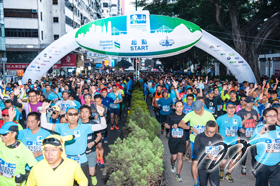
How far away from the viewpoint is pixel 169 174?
6848mm

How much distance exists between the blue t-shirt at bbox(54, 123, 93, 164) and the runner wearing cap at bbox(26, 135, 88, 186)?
1.70 m

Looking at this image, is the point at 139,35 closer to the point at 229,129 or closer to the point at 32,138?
the point at 229,129

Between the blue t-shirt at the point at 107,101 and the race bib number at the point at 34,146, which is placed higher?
the blue t-shirt at the point at 107,101

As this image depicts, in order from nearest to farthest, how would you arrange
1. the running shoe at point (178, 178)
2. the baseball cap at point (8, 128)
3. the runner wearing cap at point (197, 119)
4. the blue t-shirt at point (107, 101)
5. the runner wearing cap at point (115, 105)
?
the baseball cap at point (8, 128) < the runner wearing cap at point (197, 119) < the running shoe at point (178, 178) < the blue t-shirt at point (107, 101) < the runner wearing cap at point (115, 105)

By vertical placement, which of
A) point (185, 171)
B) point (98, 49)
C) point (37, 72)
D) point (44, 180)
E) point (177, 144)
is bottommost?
point (185, 171)

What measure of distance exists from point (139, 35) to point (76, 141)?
449 inches

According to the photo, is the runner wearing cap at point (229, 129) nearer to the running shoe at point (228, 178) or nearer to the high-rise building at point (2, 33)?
the running shoe at point (228, 178)

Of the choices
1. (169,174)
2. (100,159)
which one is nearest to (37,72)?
(100,159)

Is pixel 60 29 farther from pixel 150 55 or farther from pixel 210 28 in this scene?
pixel 150 55

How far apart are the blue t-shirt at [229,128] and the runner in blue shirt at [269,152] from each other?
1142mm

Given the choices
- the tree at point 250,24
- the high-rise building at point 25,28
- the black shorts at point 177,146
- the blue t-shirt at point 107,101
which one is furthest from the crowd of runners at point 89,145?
the high-rise building at point 25,28

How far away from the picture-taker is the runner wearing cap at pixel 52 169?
3.08 metres

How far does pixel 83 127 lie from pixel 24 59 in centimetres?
3549

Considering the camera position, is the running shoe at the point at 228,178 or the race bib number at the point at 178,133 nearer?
the running shoe at the point at 228,178
